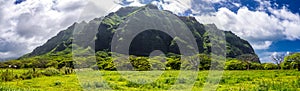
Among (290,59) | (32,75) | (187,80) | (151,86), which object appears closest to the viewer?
(151,86)

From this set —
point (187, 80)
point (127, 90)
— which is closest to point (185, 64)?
point (187, 80)

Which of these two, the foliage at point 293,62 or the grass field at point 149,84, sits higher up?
the foliage at point 293,62

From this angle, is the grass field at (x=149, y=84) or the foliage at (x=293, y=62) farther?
the foliage at (x=293, y=62)

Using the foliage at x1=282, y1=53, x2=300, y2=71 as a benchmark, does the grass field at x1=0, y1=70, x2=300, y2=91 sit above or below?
below

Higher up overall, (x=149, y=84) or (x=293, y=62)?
(x=293, y=62)

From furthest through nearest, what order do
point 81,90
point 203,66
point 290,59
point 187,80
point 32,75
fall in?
point 203,66, point 290,59, point 32,75, point 187,80, point 81,90

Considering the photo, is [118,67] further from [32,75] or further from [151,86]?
[151,86]

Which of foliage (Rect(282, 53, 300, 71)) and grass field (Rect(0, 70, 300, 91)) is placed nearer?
grass field (Rect(0, 70, 300, 91))

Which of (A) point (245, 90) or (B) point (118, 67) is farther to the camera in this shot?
(B) point (118, 67)

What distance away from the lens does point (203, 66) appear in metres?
83.4

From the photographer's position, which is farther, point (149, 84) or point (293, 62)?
point (293, 62)

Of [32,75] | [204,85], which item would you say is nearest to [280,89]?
[204,85]

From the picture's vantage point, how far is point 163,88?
86.5ft

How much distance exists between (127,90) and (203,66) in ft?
195
